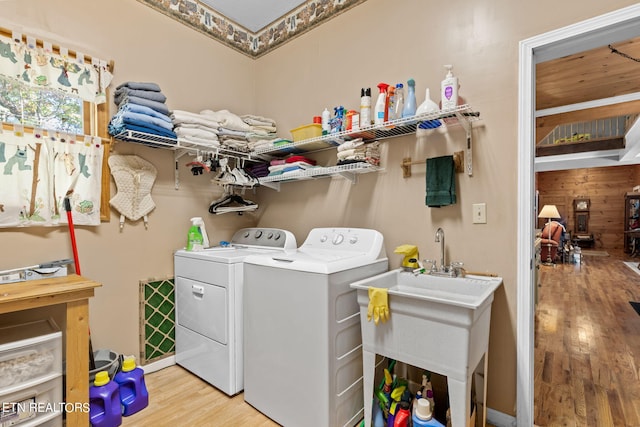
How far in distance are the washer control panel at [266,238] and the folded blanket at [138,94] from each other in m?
1.21

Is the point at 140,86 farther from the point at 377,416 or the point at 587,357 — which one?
the point at 587,357

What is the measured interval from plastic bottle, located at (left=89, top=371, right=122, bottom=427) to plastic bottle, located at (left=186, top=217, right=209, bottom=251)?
97 centimetres

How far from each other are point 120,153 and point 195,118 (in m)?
0.59

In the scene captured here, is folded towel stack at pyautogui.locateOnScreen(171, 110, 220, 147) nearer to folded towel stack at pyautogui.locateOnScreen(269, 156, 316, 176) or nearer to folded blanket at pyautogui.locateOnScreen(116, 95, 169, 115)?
folded blanket at pyautogui.locateOnScreen(116, 95, 169, 115)

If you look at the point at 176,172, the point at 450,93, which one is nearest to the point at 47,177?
the point at 176,172

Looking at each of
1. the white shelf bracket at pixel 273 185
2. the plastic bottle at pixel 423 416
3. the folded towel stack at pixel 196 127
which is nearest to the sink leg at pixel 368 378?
the plastic bottle at pixel 423 416

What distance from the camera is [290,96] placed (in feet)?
9.15

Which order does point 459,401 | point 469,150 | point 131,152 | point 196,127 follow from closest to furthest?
point 459,401, point 469,150, point 131,152, point 196,127

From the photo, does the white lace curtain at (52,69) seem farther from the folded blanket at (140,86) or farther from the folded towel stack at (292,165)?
the folded towel stack at (292,165)

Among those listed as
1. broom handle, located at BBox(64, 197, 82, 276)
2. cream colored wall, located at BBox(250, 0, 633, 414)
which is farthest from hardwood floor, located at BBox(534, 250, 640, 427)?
broom handle, located at BBox(64, 197, 82, 276)

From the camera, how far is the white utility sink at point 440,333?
4.19 feet

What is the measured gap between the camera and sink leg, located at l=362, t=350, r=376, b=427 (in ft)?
5.13

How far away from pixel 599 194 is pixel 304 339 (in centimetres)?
1222

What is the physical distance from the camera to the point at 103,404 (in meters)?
1.69
